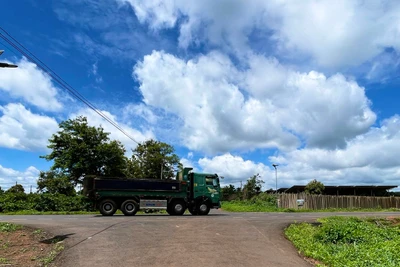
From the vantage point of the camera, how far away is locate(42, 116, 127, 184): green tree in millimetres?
46000

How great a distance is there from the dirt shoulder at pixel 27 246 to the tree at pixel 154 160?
172 ft

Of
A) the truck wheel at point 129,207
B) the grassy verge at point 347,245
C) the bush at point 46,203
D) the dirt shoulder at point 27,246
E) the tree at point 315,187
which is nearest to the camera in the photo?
the dirt shoulder at point 27,246

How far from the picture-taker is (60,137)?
46781mm

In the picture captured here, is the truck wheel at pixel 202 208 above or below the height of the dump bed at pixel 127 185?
below

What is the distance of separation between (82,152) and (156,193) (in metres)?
24.5

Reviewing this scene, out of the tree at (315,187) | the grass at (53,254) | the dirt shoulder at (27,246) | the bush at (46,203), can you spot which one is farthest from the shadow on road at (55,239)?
the tree at (315,187)

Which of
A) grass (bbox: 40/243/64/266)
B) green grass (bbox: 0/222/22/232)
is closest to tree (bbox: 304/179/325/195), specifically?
green grass (bbox: 0/222/22/232)

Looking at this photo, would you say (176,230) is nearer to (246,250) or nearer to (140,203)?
(246,250)

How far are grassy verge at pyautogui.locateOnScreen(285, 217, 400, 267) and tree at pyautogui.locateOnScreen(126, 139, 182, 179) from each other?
53.4 meters

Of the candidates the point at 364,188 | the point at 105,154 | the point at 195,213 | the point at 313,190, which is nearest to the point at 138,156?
the point at 105,154

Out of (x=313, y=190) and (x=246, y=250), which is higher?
(x=313, y=190)

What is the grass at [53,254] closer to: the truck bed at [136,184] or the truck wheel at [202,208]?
the truck bed at [136,184]

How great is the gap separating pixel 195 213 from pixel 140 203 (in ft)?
13.5

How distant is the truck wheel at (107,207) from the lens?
78.4ft
